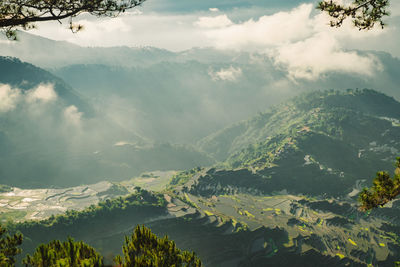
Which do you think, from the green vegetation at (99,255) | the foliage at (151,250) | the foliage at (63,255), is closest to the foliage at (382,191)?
the green vegetation at (99,255)

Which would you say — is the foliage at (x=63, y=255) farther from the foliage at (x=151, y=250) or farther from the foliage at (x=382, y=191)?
the foliage at (x=382, y=191)

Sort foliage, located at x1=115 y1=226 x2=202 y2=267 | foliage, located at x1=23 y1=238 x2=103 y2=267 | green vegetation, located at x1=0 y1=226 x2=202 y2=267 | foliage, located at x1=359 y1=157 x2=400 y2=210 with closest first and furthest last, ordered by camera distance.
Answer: green vegetation, located at x1=0 y1=226 x2=202 y2=267 < foliage, located at x1=23 y1=238 x2=103 y2=267 < foliage, located at x1=359 y1=157 x2=400 y2=210 < foliage, located at x1=115 y1=226 x2=202 y2=267

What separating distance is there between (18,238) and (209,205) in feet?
446

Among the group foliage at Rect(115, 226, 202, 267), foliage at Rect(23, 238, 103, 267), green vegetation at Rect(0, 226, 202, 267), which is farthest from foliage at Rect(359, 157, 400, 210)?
foliage at Rect(23, 238, 103, 267)

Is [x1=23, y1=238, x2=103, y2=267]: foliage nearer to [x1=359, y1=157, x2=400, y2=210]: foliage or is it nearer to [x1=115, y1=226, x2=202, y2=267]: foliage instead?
[x1=115, y1=226, x2=202, y2=267]: foliage

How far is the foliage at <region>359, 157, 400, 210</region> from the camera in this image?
17.7 m

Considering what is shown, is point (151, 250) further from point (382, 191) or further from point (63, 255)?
point (382, 191)

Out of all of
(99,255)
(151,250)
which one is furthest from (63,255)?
(151,250)

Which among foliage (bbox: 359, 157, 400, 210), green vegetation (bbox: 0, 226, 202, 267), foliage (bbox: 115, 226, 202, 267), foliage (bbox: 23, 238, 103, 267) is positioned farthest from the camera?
foliage (bbox: 115, 226, 202, 267)

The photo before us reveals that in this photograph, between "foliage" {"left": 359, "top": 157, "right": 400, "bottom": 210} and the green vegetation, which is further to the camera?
"foliage" {"left": 359, "top": 157, "right": 400, "bottom": 210}

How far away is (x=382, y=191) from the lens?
17.9 m

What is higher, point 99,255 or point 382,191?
point 382,191

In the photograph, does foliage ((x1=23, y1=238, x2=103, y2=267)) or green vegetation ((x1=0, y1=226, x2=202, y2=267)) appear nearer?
green vegetation ((x1=0, y1=226, x2=202, y2=267))

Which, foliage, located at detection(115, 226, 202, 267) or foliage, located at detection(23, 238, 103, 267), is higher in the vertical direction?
foliage, located at detection(23, 238, 103, 267)
